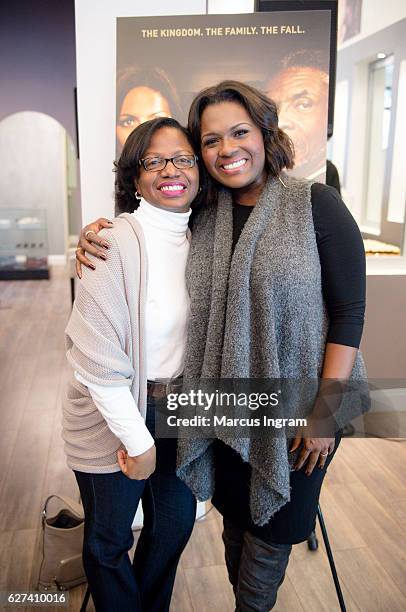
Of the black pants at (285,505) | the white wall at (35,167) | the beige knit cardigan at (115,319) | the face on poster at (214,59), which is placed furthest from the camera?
the white wall at (35,167)

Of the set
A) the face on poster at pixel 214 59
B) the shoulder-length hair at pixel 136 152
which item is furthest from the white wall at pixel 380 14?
the shoulder-length hair at pixel 136 152

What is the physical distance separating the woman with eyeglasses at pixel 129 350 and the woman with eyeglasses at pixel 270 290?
0.18 ft

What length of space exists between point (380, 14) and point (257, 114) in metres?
2.63

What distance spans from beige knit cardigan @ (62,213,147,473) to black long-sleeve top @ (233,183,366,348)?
0.37 meters

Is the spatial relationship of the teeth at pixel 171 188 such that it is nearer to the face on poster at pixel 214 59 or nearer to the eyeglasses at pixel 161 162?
the eyeglasses at pixel 161 162

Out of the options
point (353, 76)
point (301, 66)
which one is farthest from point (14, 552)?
point (353, 76)

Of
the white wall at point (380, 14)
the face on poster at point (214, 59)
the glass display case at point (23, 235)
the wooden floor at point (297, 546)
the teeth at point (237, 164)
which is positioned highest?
the white wall at point (380, 14)

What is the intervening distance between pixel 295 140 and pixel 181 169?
0.86 meters

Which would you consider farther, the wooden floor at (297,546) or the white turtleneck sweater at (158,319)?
the wooden floor at (297,546)

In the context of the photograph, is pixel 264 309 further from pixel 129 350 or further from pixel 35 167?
pixel 35 167

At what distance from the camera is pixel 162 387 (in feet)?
3.91

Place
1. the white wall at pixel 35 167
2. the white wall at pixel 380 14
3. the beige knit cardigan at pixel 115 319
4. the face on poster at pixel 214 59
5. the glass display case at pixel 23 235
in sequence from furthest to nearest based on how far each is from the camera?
1. the white wall at pixel 35 167
2. the glass display case at pixel 23 235
3. the white wall at pixel 380 14
4. the face on poster at pixel 214 59
5. the beige knit cardigan at pixel 115 319

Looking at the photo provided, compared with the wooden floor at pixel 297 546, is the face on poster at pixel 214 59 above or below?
above

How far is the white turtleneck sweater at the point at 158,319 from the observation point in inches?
43.8
